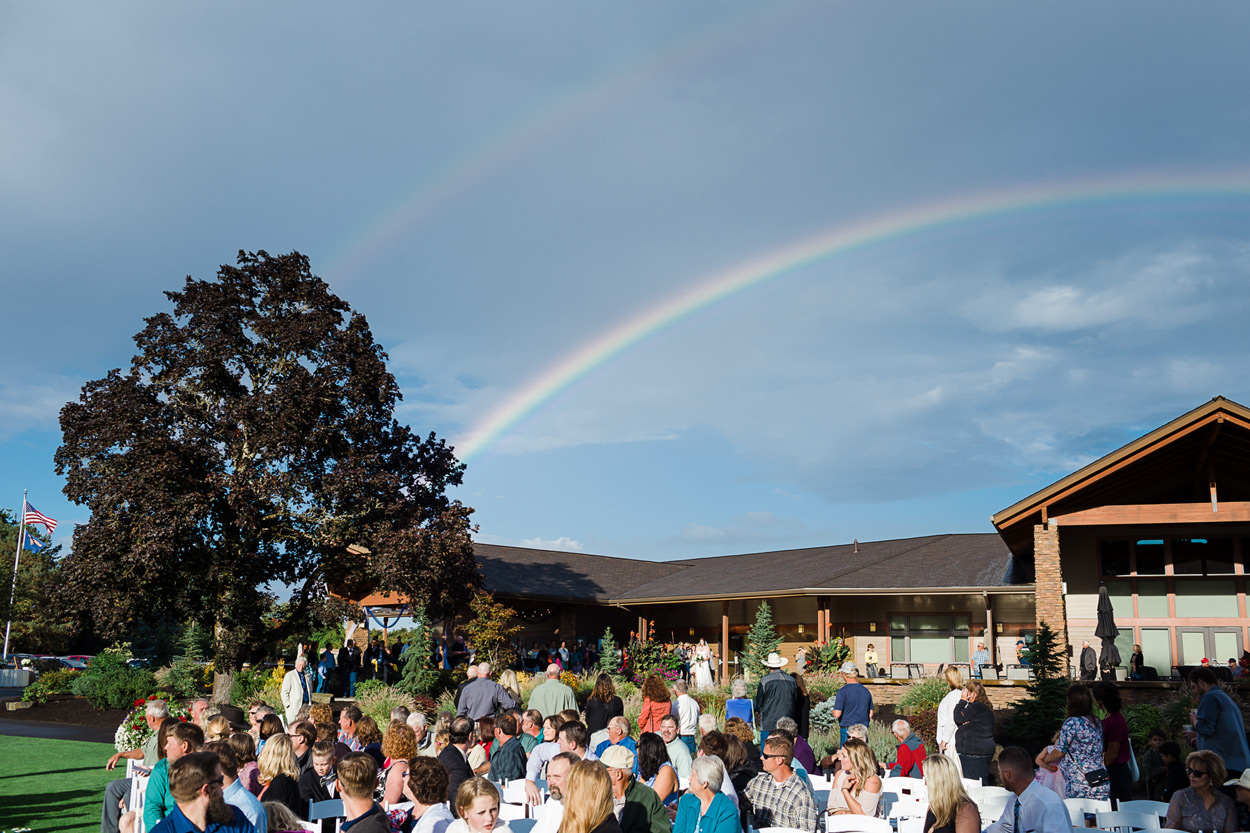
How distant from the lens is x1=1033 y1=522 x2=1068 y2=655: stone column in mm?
18906

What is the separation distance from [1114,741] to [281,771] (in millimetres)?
6815

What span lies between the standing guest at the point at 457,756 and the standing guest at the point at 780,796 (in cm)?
208

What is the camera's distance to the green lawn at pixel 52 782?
35.7 feet

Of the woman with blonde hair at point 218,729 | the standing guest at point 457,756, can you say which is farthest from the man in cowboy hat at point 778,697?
the woman with blonde hair at point 218,729

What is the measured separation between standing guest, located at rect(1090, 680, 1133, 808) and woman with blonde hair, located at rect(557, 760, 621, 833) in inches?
199

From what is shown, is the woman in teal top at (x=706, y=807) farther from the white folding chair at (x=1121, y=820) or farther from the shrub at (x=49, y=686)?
the shrub at (x=49, y=686)

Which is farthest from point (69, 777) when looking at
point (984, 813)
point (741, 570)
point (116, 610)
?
point (741, 570)

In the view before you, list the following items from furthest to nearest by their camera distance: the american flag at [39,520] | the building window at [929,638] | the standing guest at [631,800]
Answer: the american flag at [39,520] < the building window at [929,638] < the standing guest at [631,800]

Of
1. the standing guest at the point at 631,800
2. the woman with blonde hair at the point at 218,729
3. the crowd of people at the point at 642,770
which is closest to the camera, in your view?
the crowd of people at the point at 642,770

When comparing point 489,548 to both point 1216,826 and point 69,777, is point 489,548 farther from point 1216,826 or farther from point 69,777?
point 1216,826

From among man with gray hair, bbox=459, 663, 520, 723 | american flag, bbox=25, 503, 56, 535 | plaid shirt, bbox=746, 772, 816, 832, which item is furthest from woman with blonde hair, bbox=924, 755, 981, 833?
american flag, bbox=25, 503, 56, 535

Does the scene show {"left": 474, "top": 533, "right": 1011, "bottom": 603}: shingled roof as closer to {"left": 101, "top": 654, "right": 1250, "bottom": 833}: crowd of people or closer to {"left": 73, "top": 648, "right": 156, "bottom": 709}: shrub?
{"left": 73, "top": 648, "right": 156, "bottom": 709}: shrub

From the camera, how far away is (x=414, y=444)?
26.5 meters

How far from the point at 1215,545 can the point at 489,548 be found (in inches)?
911
